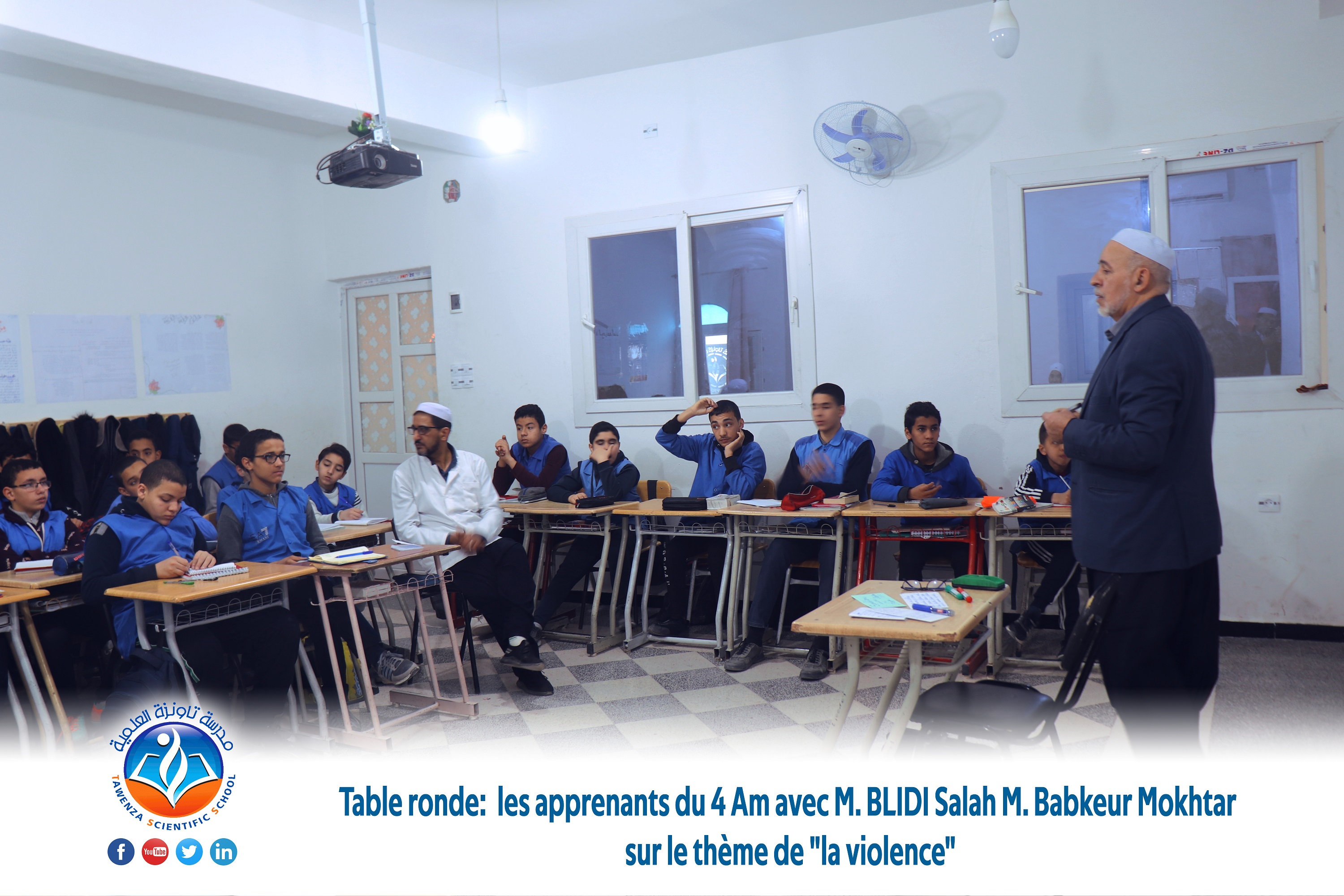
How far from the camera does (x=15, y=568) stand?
382 cm

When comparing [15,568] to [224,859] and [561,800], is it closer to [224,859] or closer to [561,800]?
[224,859]

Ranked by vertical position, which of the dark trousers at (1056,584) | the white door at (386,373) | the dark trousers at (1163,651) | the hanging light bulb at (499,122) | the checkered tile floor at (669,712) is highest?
the hanging light bulb at (499,122)

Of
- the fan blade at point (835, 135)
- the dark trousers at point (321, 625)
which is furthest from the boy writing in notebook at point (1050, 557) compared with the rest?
the dark trousers at point (321, 625)

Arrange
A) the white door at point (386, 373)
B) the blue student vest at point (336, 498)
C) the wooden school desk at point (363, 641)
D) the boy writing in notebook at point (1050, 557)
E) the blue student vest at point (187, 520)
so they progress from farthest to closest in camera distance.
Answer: the white door at point (386, 373) < the blue student vest at point (336, 498) < the boy writing in notebook at point (1050, 557) < the blue student vest at point (187, 520) < the wooden school desk at point (363, 641)

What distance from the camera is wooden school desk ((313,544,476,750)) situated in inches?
136

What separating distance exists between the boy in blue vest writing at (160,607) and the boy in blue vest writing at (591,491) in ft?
5.28

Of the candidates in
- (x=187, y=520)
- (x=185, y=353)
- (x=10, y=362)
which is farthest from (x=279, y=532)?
(x=185, y=353)

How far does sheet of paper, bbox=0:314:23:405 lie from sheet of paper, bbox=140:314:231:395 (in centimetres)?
75

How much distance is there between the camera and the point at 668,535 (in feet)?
16.0

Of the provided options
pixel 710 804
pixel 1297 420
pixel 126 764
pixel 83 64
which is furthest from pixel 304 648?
pixel 1297 420

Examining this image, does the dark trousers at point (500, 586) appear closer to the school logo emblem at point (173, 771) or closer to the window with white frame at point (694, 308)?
the school logo emblem at point (173, 771)

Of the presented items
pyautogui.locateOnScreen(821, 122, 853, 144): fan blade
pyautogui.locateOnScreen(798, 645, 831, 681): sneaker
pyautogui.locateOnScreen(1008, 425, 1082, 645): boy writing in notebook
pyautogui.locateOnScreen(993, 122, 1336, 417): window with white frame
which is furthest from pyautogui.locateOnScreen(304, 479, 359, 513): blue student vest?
pyautogui.locateOnScreen(993, 122, 1336, 417): window with white frame

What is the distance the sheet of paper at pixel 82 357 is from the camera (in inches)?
222

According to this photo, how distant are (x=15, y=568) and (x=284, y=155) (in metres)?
4.34
